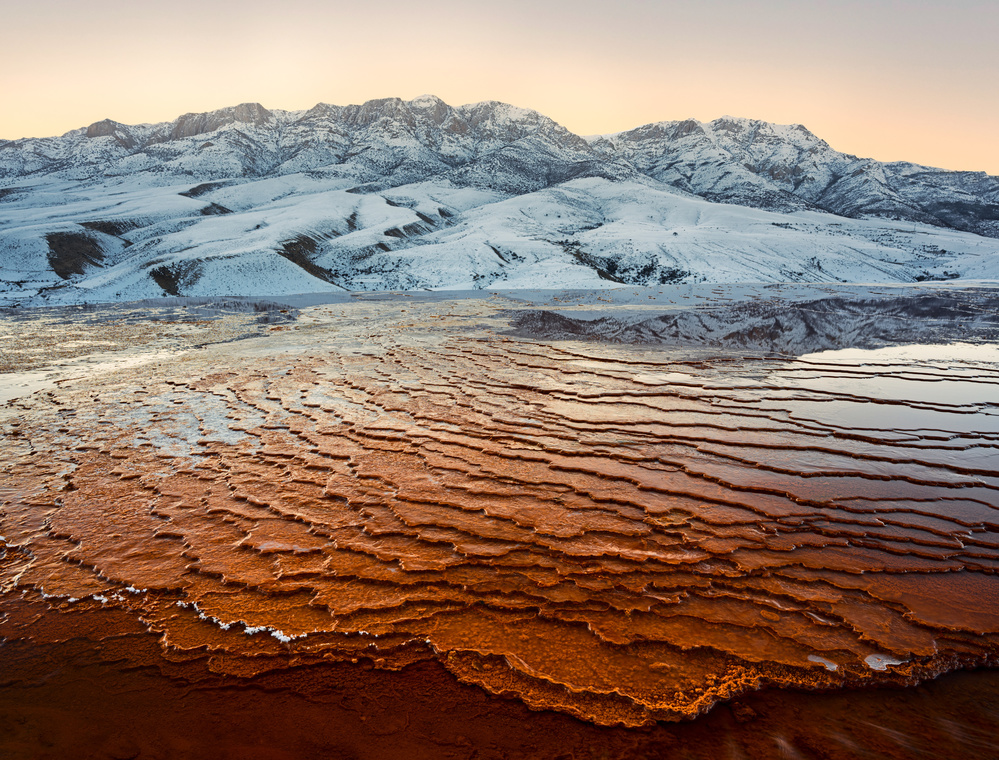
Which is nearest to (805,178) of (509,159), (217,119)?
(509,159)

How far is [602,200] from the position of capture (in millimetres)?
101438

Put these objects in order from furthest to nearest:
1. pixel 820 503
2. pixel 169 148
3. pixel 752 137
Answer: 1. pixel 752 137
2. pixel 169 148
3. pixel 820 503

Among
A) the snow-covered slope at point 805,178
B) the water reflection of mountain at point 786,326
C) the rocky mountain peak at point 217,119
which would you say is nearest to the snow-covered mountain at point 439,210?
the rocky mountain peak at point 217,119

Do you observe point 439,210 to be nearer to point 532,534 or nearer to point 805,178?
point 532,534

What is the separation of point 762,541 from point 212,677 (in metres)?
5.52

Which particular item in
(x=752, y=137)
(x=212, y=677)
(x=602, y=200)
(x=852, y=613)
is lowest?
(x=212, y=677)

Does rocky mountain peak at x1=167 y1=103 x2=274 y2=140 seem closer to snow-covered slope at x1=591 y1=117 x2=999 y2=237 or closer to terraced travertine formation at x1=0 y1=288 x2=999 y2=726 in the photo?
snow-covered slope at x1=591 y1=117 x2=999 y2=237

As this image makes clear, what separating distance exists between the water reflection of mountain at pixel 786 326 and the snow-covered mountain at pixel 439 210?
22.9 meters

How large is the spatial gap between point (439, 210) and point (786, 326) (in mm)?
79929

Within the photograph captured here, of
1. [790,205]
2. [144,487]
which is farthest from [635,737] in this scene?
[790,205]

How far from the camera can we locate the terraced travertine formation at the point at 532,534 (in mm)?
3922

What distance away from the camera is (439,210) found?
9162 centimetres

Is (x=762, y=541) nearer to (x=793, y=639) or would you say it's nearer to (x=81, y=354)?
(x=793, y=639)

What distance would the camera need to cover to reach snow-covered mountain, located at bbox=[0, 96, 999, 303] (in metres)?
51.6
